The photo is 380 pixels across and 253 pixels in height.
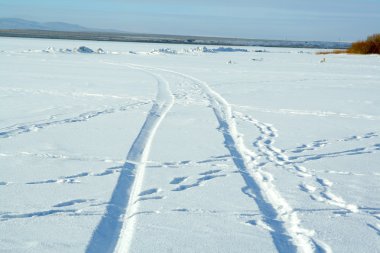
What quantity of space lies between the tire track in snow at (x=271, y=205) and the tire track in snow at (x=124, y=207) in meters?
1.25

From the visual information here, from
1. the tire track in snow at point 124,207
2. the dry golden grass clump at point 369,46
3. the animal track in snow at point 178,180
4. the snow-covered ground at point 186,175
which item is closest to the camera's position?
the tire track in snow at point 124,207

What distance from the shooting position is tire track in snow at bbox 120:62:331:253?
3857 mm

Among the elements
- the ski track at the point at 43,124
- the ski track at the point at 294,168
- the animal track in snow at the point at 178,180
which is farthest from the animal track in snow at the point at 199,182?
the ski track at the point at 43,124

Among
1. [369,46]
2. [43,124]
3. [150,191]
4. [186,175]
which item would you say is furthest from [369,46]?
[150,191]

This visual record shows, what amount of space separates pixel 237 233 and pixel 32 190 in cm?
232

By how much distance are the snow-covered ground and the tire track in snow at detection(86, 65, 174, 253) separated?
2cm

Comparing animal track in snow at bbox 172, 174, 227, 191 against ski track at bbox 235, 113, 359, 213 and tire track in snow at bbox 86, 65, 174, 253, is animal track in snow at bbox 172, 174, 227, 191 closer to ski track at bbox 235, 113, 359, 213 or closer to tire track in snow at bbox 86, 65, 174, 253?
tire track in snow at bbox 86, 65, 174, 253

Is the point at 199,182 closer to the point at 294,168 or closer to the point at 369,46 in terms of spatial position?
the point at 294,168

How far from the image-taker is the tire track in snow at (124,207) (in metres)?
3.76

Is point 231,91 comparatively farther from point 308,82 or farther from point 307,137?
point 307,137

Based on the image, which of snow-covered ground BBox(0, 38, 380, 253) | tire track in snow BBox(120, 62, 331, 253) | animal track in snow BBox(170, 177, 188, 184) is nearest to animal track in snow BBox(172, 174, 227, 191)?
snow-covered ground BBox(0, 38, 380, 253)

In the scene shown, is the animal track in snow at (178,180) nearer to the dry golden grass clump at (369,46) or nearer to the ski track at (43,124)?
Result: the ski track at (43,124)

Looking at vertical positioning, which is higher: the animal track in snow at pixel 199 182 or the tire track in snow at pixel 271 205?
the tire track in snow at pixel 271 205

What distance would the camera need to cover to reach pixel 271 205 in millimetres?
4707
